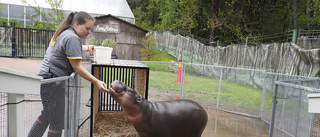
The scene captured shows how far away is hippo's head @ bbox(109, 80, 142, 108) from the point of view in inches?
115

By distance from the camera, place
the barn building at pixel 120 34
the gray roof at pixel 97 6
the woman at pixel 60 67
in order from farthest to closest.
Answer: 1. the gray roof at pixel 97 6
2. the barn building at pixel 120 34
3. the woman at pixel 60 67

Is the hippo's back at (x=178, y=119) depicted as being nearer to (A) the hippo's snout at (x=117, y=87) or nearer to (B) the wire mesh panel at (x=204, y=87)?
(A) the hippo's snout at (x=117, y=87)

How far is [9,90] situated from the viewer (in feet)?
4.85

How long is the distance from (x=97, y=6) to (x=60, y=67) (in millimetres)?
21950

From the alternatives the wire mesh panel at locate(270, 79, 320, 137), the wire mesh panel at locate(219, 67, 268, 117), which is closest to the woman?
the wire mesh panel at locate(270, 79, 320, 137)

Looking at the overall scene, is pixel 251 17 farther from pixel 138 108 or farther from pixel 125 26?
pixel 138 108

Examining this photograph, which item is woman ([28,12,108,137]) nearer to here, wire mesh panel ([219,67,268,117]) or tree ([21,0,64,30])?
wire mesh panel ([219,67,268,117])

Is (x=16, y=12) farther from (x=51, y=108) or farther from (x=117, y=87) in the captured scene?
(x=51, y=108)

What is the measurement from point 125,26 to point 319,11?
16.5 meters

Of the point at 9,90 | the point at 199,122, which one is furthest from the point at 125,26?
the point at 9,90

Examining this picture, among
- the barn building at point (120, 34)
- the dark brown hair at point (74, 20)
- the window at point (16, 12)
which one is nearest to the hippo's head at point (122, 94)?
the dark brown hair at point (74, 20)

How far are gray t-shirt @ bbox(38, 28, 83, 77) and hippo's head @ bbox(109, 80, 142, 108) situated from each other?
1.95 ft

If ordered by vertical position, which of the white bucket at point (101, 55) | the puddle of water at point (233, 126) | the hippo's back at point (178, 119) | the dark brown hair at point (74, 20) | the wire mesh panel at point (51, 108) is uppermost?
the dark brown hair at point (74, 20)

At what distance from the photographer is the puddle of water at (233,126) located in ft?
16.7
